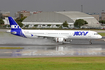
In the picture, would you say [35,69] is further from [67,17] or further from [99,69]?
[67,17]

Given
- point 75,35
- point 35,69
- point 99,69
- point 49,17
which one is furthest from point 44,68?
point 49,17

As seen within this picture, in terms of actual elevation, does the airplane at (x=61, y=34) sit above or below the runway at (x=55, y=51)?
above

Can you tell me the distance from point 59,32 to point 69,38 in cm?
281

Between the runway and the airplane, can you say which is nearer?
the runway

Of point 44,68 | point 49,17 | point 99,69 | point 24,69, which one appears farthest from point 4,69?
point 49,17

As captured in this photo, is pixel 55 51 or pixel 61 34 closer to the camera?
pixel 55 51

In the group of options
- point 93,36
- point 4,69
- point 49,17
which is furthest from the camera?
point 49,17

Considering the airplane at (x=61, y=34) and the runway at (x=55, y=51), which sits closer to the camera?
the runway at (x=55, y=51)

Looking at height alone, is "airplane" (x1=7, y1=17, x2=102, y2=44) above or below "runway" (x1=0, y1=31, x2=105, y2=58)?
above

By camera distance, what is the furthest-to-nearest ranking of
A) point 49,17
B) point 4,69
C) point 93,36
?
point 49,17 < point 93,36 < point 4,69

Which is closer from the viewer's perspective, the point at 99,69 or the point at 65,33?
the point at 99,69

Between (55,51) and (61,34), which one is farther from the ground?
(61,34)

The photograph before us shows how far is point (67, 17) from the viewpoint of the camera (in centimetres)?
18538

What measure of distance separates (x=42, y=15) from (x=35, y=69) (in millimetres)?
169144
